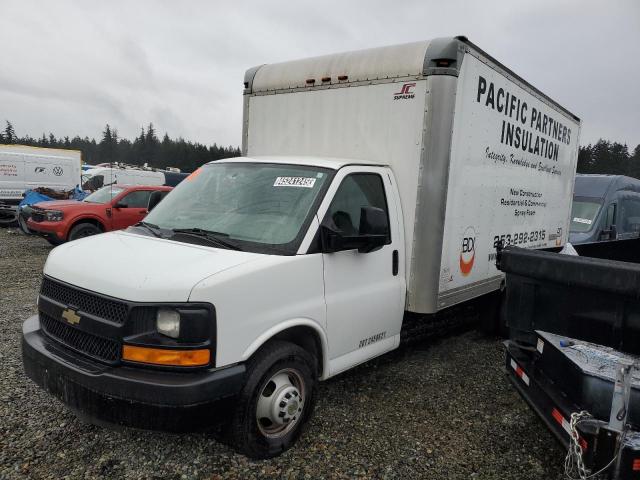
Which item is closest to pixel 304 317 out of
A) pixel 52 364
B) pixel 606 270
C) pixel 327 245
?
pixel 327 245

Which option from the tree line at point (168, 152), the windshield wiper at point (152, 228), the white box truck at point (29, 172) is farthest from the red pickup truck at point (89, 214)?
the tree line at point (168, 152)

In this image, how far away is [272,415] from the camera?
3113mm

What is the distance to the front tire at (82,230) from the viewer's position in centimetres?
1112

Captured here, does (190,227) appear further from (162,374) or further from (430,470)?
(430,470)

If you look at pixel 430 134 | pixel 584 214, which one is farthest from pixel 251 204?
pixel 584 214

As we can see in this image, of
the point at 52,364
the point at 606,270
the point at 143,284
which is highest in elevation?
the point at 606,270

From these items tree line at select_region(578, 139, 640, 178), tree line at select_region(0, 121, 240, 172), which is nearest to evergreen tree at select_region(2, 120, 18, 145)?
tree line at select_region(0, 121, 240, 172)

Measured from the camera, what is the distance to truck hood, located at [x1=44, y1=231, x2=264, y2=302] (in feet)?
8.77

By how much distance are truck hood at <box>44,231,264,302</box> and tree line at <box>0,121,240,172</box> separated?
69424 mm

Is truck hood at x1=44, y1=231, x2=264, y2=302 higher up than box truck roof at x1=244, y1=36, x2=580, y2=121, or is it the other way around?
box truck roof at x1=244, y1=36, x2=580, y2=121

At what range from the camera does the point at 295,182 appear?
3645 millimetres

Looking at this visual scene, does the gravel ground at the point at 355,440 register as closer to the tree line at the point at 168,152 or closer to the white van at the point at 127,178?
the white van at the point at 127,178

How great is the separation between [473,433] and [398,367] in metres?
1.23

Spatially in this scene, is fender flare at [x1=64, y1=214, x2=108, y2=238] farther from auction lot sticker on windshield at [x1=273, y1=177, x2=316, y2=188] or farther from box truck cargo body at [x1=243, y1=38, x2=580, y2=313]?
auction lot sticker on windshield at [x1=273, y1=177, x2=316, y2=188]
